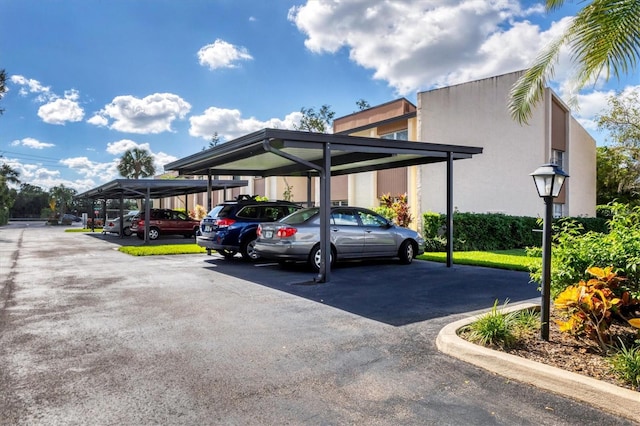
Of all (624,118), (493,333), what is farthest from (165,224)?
(624,118)

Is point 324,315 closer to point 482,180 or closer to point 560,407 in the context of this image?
point 560,407

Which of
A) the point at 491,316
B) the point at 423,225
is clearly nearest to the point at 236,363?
the point at 491,316

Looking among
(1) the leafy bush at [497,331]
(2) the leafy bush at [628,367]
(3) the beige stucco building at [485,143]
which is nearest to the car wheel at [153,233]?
(3) the beige stucco building at [485,143]

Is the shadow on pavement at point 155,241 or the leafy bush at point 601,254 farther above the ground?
the leafy bush at point 601,254

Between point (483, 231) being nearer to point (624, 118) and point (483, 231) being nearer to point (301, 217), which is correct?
point (301, 217)

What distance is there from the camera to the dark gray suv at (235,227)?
1143 cm

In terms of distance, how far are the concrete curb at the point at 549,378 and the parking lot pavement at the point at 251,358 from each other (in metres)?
0.11

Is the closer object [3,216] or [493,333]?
[493,333]

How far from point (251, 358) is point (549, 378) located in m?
2.66

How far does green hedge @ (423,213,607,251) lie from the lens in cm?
A: 1534

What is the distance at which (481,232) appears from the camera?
1584 centimetres

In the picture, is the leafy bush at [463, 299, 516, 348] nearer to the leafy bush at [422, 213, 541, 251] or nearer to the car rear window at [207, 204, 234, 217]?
the car rear window at [207, 204, 234, 217]

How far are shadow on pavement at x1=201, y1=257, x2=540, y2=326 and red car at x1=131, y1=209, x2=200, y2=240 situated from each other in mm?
10775

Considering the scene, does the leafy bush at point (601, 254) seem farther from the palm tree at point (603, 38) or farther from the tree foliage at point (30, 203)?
the tree foliage at point (30, 203)
